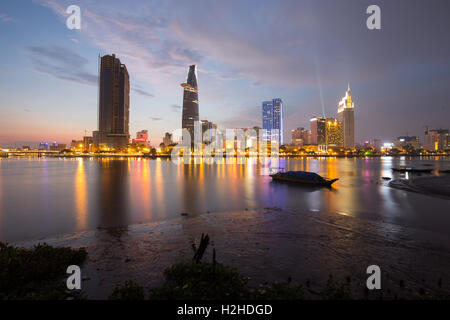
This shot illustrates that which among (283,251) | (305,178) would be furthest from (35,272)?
(305,178)

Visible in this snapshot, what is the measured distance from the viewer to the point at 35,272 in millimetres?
7789

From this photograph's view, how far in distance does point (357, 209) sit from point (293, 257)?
14.7 metres

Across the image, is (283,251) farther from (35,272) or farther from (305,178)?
(305,178)

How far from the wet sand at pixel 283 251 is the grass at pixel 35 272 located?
0.78 m

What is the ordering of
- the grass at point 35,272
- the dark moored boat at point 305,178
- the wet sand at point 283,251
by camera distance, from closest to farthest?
the grass at point 35,272 < the wet sand at point 283,251 < the dark moored boat at point 305,178

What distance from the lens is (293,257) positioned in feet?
34.0

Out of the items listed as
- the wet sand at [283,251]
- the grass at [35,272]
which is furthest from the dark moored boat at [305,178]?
the grass at [35,272]

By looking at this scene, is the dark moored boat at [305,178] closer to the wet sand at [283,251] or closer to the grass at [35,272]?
the wet sand at [283,251]

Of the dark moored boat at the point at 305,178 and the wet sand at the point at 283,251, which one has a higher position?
the dark moored boat at the point at 305,178

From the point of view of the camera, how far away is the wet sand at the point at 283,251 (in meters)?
8.36

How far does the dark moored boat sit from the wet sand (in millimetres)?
21238

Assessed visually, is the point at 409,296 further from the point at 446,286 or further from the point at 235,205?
the point at 235,205
